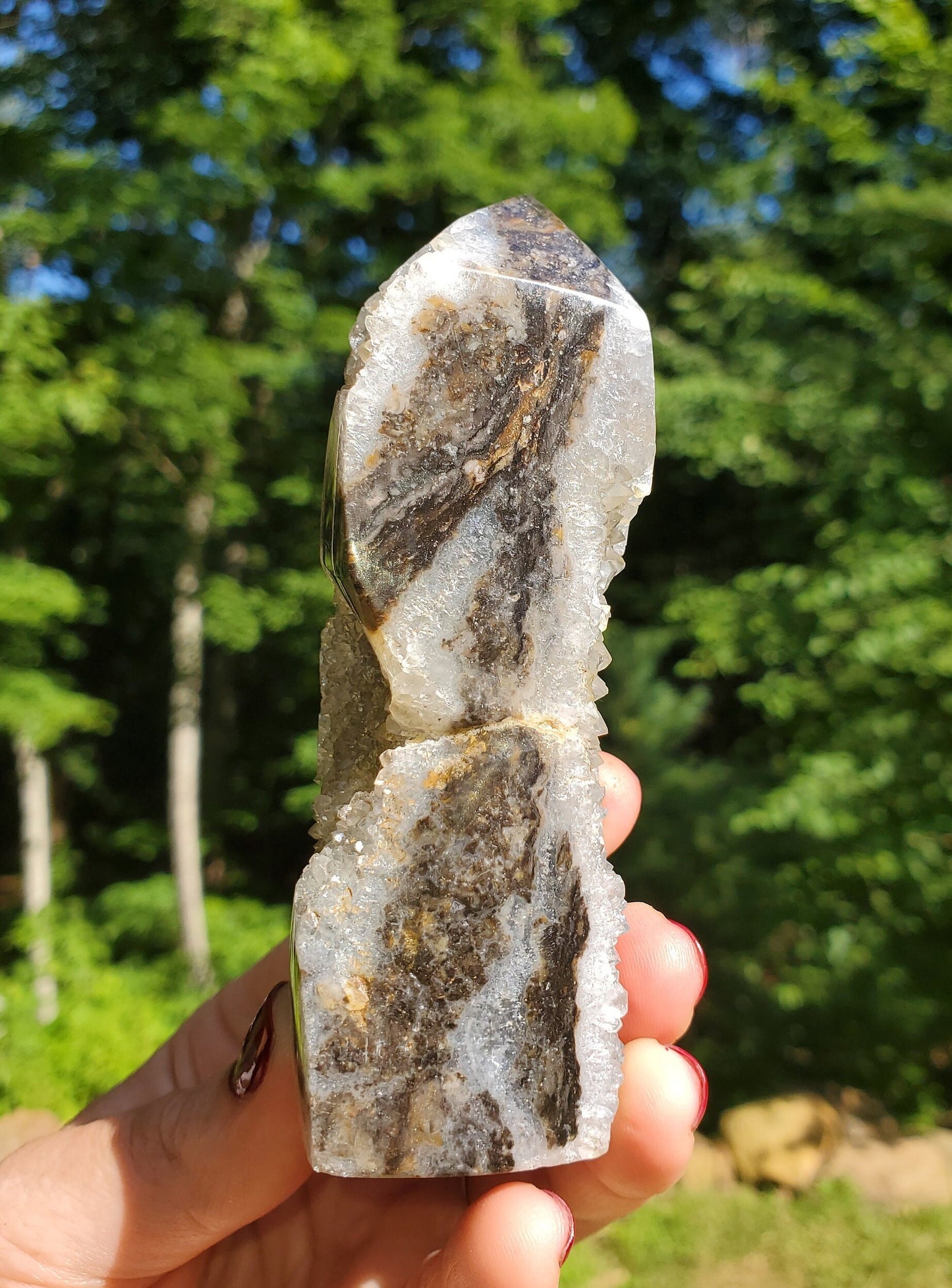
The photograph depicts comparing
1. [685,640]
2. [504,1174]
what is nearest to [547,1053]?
[504,1174]

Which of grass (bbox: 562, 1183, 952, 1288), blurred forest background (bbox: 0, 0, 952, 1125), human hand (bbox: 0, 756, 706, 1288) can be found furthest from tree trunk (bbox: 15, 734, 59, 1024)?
human hand (bbox: 0, 756, 706, 1288)

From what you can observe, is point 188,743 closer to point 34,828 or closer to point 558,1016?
point 34,828

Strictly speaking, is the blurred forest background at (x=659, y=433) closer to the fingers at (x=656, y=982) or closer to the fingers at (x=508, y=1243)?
the fingers at (x=656, y=982)

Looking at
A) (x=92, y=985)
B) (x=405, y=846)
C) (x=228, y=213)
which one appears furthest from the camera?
(x=228, y=213)

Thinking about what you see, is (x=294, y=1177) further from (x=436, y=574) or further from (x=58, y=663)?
(x=58, y=663)

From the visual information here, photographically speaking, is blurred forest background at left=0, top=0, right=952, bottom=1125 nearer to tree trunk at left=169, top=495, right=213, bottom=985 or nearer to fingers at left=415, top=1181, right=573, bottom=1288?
tree trunk at left=169, top=495, right=213, bottom=985
